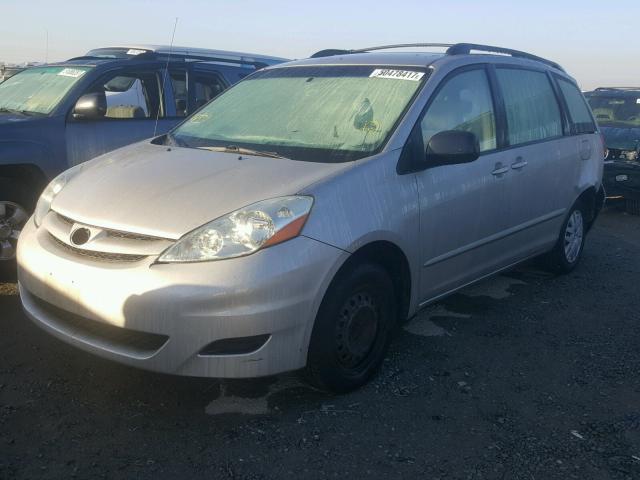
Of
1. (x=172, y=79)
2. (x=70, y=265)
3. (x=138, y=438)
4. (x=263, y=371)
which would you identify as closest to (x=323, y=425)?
(x=263, y=371)

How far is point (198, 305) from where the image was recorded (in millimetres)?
2877

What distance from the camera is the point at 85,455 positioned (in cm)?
286

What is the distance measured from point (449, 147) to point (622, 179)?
6.46 metres

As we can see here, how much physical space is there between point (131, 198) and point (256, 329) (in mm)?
922

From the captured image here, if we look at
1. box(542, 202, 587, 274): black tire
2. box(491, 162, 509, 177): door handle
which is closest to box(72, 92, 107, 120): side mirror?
box(491, 162, 509, 177): door handle

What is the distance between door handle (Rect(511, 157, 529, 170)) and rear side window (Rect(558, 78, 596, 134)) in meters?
1.07

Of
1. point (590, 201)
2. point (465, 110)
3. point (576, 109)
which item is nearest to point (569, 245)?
point (590, 201)

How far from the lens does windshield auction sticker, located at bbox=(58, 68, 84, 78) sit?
5785mm

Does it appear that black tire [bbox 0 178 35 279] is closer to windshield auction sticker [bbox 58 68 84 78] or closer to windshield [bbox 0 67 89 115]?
windshield [bbox 0 67 89 115]

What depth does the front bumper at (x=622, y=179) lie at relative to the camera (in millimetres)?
9094

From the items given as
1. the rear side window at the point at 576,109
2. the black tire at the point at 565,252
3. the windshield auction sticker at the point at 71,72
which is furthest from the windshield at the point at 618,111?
Answer: the windshield auction sticker at the point at 71,72

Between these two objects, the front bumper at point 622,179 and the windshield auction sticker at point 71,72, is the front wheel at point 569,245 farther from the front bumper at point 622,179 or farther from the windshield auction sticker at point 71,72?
the windshield auction sticker at point 71,72

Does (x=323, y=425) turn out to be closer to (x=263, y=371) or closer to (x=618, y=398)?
(x=263, y=371)

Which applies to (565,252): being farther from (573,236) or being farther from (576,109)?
(576,109)
